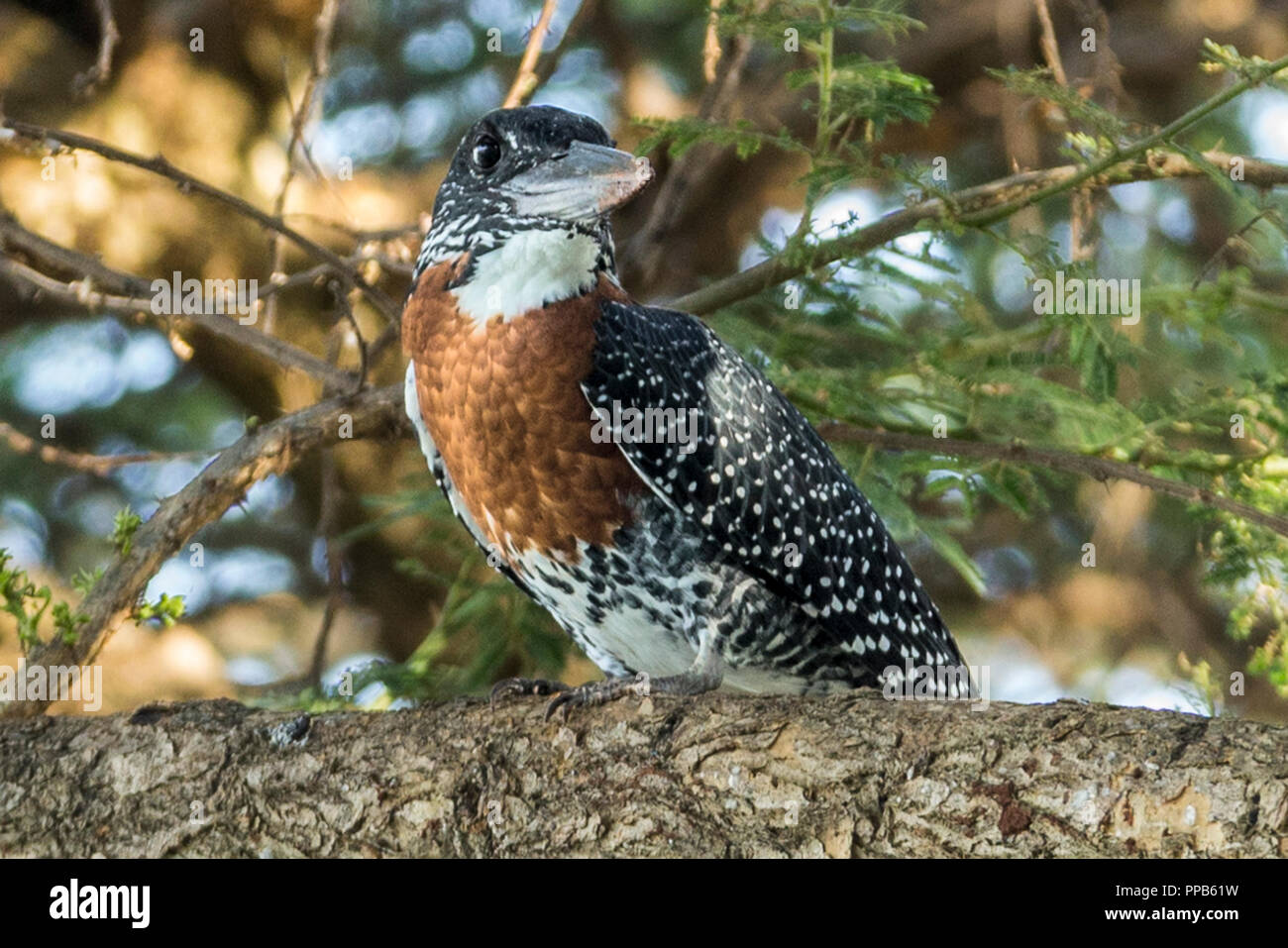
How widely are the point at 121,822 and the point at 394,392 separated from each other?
1626 mm

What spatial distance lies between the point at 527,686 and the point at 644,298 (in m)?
2.82

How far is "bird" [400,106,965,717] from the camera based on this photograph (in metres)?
3.89

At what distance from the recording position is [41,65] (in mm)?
5977

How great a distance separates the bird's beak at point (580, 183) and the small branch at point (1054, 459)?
118 centimetres

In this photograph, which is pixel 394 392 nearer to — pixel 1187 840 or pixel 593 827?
pixel 593 827

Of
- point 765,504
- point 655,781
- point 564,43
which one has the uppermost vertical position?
point 564,43
